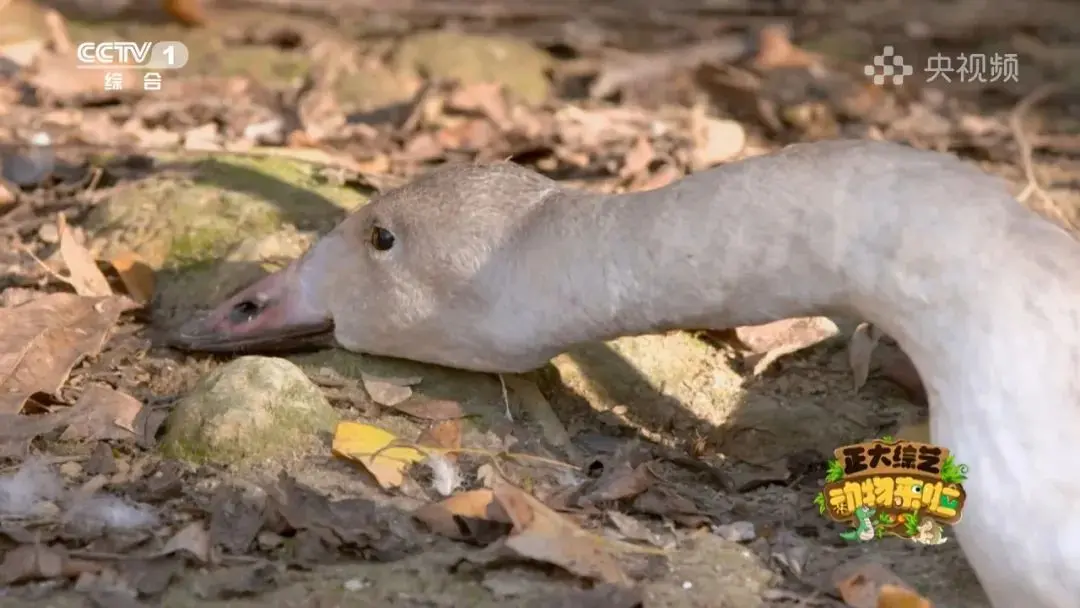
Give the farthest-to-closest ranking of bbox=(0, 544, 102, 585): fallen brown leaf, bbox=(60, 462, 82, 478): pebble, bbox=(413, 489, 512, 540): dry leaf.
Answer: bbox=(60, 462, 82, 478): pebble, bbox=(413, 489, 512, 540): dry leaf, bbox=(0, 544, 102, 585): fallen brown leaf

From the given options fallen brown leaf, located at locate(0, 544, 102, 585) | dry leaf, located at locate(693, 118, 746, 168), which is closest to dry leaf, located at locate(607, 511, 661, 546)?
fallen brown leaf, located at locate(0, 544, 102, 585)

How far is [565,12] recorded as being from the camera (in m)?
6.79

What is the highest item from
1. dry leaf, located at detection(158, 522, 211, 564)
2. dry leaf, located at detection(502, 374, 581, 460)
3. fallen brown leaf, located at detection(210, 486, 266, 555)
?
dry leaf, located at detection(158, 522, 211, 564)

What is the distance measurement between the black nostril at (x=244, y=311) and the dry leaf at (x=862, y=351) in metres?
1.62

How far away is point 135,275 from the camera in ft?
11.1

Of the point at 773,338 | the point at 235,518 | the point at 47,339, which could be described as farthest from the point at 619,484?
the point at 47,339

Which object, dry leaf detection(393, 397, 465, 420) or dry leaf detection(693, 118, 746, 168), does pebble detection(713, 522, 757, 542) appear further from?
dry leaf detection(693, 118, 746, 168)

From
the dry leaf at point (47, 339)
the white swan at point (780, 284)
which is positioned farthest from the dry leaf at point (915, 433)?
the dry leaf at point (47, 339)

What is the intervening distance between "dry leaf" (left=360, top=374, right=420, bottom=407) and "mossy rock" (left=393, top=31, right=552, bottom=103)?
2914mm

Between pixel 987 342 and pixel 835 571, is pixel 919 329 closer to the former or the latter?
pixel 987 342

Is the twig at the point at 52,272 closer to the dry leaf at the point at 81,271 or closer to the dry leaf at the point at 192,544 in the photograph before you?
the dry leaf at the point at 81,271

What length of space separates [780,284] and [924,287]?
1.01 ft

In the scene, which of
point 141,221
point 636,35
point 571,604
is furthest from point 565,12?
point 571,604

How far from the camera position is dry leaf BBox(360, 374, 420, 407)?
9.21 feet
